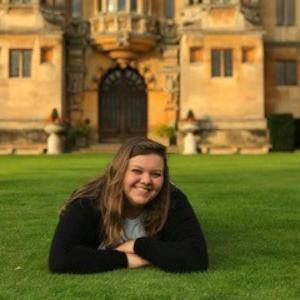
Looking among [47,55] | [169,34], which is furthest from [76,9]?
[169,34]

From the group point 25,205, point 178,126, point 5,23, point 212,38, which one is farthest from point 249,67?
point 25,205

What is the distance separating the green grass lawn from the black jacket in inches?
3.4

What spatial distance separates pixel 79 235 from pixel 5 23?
27008 millimetres

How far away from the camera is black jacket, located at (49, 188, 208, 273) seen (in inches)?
174

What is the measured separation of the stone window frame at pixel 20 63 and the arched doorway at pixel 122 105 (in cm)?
408

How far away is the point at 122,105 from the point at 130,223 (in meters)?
26.7

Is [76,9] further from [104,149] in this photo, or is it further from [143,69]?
[104,149]

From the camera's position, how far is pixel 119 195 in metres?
4.50

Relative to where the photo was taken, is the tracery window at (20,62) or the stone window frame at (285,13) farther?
the stone window frame at (285,13)

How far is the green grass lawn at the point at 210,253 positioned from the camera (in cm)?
394

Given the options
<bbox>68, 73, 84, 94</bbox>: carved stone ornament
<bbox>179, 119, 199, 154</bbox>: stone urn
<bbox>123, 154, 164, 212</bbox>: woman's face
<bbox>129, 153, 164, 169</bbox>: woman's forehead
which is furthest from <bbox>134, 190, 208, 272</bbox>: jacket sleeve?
<bbox>68, 73, 84, 94</bbox>: carved stone ornament

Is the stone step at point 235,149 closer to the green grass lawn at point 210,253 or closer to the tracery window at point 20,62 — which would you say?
the tracery window at point 20,62

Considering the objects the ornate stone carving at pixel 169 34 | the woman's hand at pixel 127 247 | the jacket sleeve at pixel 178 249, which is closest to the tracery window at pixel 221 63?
the ornate stone carving at pixel 169 34

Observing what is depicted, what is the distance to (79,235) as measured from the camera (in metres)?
4.52
